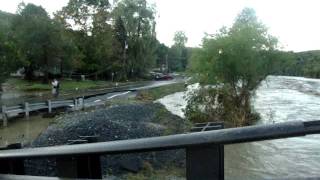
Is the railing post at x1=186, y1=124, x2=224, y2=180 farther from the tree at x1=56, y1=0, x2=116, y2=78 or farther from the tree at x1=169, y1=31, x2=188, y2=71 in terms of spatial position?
the tree at x1=169, y1=31, x2=188, y2=71

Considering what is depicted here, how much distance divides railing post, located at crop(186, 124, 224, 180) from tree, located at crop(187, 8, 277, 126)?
18.4 meters

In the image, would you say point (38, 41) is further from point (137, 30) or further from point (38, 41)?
point (137, 30)

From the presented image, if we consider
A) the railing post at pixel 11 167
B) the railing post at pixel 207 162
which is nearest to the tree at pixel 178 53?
the railing post at pixel 11 167

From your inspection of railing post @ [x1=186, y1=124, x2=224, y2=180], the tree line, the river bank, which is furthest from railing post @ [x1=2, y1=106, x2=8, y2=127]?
the tree line

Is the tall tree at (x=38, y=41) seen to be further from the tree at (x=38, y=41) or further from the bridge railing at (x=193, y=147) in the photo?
the bridge railing at (x=193, y=147)

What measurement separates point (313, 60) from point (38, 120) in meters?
99.5

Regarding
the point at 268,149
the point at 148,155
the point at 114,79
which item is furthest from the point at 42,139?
the point at 114,79

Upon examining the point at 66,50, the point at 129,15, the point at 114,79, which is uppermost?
the point at 129,15

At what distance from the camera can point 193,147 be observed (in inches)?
107

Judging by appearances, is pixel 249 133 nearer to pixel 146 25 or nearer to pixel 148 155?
pixel 148 155

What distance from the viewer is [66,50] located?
169ft

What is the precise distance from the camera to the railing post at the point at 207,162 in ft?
Result: 8.84

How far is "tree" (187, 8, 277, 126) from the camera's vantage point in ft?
70.0

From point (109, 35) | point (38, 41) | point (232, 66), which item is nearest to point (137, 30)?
point (109, 35)
